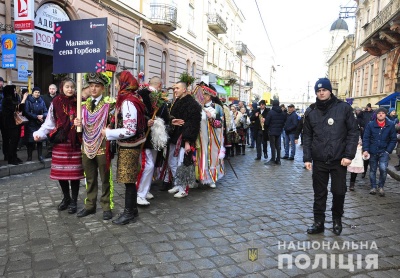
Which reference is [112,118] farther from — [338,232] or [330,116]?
[338,232]

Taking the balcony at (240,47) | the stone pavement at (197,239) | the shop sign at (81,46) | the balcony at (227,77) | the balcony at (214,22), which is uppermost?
the balcony at (240,47)

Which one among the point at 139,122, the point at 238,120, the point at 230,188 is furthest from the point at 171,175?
the point at 238,120

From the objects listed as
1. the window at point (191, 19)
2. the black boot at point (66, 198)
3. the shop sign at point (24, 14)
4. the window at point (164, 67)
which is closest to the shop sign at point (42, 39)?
the shop sign at point (24, 14)

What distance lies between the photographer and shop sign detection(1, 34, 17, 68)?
9.48 metres

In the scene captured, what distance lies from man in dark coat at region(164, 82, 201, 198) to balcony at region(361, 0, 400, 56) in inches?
611

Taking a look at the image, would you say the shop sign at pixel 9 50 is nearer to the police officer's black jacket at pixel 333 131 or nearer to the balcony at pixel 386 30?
the police officer's black jacket at pixel 333 131

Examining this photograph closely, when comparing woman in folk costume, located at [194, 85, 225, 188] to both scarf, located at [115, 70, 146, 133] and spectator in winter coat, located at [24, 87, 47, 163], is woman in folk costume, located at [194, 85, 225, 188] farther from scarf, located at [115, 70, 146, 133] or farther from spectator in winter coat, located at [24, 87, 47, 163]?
spectator in winter coat, located at [24, 87, 47, 163]

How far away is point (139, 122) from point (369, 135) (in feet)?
16.2

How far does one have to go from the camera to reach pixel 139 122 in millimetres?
4246

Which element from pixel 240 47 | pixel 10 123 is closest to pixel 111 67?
pixel 10 123

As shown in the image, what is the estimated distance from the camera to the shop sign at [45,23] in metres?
11.3

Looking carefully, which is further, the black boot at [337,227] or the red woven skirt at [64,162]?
the red woven skirt at [64,162]

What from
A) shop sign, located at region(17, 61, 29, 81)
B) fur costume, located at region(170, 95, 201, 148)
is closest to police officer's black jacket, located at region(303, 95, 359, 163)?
fur costume, located at region(170, 95, 201, 148)

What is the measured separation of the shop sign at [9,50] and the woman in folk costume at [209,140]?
5862 mm
